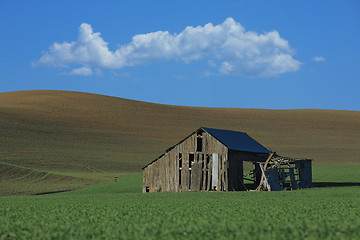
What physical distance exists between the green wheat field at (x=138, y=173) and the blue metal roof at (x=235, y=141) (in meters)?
6.51

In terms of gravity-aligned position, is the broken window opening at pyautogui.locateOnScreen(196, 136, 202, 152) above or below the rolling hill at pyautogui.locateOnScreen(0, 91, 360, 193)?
below

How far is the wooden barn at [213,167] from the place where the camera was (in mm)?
40188

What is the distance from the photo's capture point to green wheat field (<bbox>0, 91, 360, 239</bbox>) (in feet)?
42.4

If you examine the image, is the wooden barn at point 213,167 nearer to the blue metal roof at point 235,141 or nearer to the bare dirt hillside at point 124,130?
the blue metal roof at point 235,141

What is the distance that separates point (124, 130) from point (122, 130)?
0.39 m

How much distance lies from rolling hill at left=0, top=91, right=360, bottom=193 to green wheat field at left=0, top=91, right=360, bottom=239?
0.20 meters

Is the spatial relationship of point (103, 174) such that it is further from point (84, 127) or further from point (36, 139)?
point (84, 127)

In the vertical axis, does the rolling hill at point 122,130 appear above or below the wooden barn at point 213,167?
above

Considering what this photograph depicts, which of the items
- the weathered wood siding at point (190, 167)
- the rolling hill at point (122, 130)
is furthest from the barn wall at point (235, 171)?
the rolling hill at point (122, 130)

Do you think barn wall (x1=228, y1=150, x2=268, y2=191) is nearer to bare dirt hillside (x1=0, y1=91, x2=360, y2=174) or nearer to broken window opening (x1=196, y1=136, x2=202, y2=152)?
broken window opening (x1=196, y1=136, x2=202, y2=152)

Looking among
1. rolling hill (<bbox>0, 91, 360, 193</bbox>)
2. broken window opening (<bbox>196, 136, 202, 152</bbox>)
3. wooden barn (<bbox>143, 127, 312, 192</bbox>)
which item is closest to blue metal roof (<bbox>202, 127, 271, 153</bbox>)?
wooden barn (<bbox>143, 127, 312, 192</bbox>)

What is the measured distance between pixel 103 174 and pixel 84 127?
3127cm

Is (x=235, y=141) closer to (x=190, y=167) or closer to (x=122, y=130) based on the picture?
(x=190, y=167)

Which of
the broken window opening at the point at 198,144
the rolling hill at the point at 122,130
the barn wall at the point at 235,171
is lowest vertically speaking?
the barn wall at the point at 235,171
